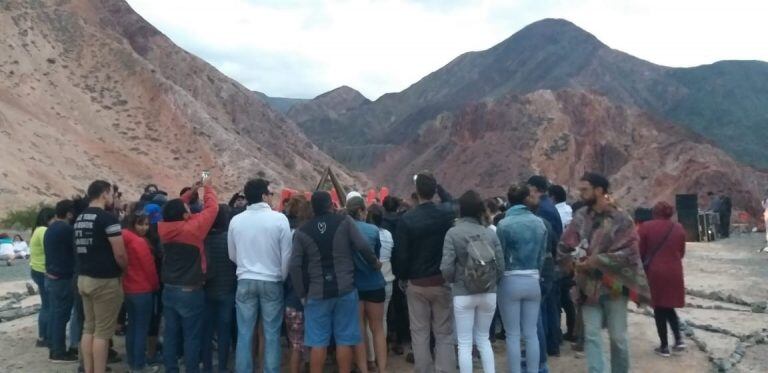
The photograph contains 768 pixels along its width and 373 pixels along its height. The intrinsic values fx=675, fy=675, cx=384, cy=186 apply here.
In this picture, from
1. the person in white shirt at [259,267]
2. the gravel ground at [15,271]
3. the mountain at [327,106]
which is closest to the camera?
the person in white shirt at [259,267]

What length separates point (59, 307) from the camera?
7.45 m

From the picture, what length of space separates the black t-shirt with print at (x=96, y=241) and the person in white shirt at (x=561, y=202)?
4.69 meters

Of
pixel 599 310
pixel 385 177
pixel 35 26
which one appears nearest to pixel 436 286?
pixel 599 310

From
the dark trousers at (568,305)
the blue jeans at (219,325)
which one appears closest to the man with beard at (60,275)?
the blue jeans at (219,325)

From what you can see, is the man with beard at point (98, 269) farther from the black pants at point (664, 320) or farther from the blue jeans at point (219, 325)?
the black pants at point (664, 320)

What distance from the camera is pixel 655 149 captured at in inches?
2122

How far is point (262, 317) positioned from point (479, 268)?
2148mm

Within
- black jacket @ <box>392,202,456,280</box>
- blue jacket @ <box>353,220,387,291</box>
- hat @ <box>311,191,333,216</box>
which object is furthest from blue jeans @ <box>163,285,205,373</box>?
black jacket @ <box>392,202,456,280</box>

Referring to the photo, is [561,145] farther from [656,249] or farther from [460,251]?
[460,251]

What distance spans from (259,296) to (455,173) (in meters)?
57.7

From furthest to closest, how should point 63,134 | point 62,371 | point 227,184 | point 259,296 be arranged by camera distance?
point 227,184, point 63,134, point 62,371, point 259,296

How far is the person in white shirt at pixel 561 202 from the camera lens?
7828 millimetres

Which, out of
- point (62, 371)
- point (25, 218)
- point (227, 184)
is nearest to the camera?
point (62, 371)

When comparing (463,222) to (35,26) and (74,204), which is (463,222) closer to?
(74,204)
